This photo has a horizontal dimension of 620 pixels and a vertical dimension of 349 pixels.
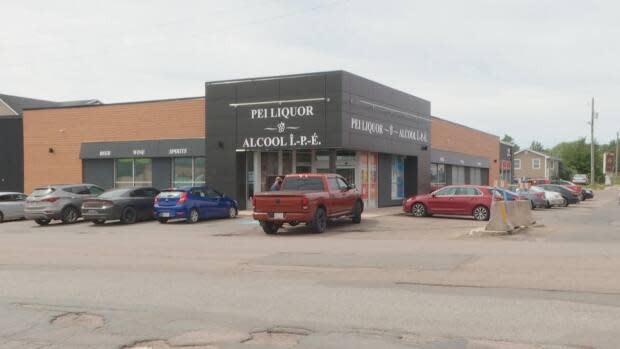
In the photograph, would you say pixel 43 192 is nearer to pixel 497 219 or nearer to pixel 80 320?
pixel 497 219

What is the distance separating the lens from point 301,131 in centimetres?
2606

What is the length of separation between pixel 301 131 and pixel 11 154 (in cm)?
1898

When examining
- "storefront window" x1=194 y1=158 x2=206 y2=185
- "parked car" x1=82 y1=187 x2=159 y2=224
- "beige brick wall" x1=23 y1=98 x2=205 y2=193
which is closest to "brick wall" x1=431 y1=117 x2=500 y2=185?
"storefront window" x1=194 y1=158 x2=206 y2=185

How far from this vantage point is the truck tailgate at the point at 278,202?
17.6 meters

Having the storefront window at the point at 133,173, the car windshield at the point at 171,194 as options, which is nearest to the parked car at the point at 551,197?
the car windshield at the point at 171,194

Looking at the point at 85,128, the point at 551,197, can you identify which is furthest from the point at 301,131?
the point at 551,197

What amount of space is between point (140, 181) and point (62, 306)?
23670 millimetres

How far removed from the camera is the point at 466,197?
2352 cm

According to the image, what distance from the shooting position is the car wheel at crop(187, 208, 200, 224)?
73.5 ft

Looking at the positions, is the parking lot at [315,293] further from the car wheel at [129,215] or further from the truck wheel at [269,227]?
the car wheel at [129,215]

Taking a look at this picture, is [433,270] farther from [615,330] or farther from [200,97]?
[200,97]

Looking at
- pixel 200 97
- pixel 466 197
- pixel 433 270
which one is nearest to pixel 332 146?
pixel 466 197

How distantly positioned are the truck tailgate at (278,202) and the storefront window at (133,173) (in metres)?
14.2

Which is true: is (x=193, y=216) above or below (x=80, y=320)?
above
